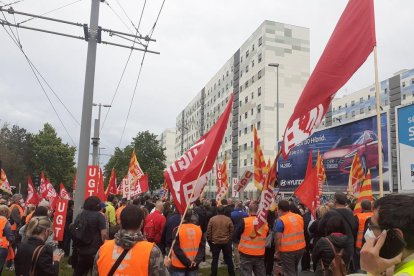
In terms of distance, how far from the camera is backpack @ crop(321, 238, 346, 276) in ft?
19.2

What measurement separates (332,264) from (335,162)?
2651cm

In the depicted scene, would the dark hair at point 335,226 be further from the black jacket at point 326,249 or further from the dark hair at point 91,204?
the dark hair at point 91,204

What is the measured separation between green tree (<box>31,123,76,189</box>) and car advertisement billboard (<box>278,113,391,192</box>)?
4188 cm

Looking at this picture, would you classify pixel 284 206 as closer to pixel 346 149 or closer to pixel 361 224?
pixel 361 224

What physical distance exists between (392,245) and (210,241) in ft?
29.1

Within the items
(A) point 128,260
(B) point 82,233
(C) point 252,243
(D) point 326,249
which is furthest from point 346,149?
(A) point 128,260

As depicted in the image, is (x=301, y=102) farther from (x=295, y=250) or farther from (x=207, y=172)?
(x=295, y=250)

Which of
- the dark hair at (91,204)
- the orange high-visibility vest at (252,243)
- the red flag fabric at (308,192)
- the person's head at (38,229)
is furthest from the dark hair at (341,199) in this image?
the person's head at (38,229)

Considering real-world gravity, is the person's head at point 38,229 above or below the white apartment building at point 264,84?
below

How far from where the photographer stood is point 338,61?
503 centimetres

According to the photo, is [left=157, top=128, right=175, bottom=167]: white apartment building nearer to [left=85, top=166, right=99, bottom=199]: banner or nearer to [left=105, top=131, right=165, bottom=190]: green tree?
[left=105, top=131, right=165, bottom=190]: green tree

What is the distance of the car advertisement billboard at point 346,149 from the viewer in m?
27.2

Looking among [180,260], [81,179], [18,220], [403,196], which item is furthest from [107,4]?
[403,196]

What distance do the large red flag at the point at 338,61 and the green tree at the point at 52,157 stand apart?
62903 mm
